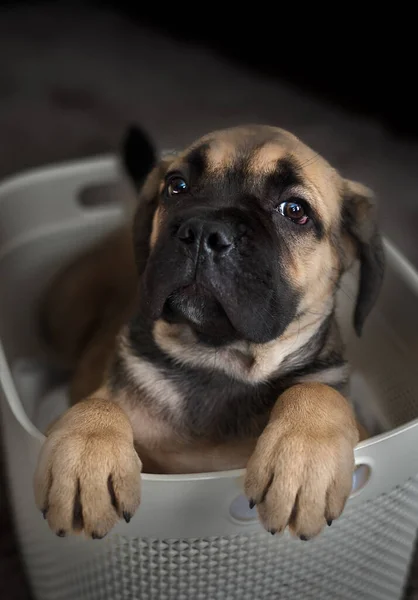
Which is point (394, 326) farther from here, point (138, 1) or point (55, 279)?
point (138, 1)

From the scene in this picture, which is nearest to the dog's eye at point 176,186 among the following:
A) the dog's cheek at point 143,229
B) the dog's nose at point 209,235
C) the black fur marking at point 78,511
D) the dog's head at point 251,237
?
the dog's head at point 251,237

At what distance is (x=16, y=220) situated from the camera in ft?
8.47

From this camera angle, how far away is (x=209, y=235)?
1.34m

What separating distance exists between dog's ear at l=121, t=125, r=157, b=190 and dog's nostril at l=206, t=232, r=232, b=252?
1.05 meters

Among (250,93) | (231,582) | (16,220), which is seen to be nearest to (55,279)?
(16,220)

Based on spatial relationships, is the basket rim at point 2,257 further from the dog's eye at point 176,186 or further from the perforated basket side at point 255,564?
the dog's eye at point 176,186

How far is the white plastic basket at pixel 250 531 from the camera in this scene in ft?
4.88

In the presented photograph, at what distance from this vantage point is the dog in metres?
1.38

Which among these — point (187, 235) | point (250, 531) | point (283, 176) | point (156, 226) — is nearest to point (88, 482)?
point (250, 531)

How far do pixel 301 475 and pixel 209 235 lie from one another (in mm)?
475

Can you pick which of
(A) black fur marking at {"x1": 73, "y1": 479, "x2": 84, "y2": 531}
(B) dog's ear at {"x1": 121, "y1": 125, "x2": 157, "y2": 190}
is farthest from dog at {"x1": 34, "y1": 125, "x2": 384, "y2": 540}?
(B) dog's ear at {"x1": 121, "y1": 125, "x2": 157, "y2": 190}

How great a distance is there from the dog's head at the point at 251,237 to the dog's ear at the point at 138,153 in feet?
1.84

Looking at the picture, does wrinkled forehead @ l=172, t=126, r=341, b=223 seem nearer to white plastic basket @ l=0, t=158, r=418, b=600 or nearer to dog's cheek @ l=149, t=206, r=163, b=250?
dog's cheek @ l=149, t=206, r=163, b=250

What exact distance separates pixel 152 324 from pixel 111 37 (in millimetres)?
2225
